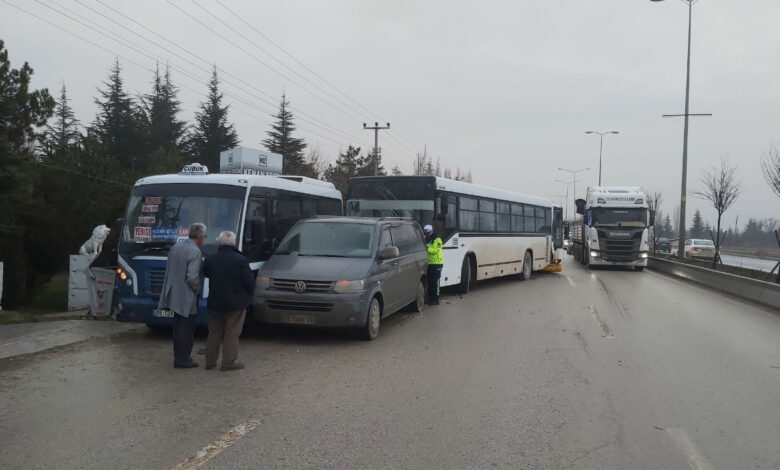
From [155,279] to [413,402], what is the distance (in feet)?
16.4

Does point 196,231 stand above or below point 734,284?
above

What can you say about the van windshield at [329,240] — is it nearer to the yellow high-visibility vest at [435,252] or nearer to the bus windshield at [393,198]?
the yellow high-visibility vest at [435,252]

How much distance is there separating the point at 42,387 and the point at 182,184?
4.12 metres

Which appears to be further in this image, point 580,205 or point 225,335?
point 580,205

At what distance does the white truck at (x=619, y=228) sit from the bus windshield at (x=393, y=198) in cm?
1452

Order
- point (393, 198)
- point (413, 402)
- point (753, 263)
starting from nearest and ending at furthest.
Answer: point (413, 402) → point (393, 198) → point (753, 263)

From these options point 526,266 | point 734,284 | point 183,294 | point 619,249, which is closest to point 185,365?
point 183,294

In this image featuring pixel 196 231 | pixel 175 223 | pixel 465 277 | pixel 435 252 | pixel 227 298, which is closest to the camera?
pixel 227 298

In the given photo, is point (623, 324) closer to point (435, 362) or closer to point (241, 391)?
point (435, 362)

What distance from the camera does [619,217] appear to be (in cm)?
2639

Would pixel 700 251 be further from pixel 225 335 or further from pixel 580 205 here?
pixel 225 335

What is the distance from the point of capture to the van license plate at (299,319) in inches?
342

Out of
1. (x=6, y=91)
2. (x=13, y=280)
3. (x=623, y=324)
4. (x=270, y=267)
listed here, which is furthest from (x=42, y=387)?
(x=13, y=280)

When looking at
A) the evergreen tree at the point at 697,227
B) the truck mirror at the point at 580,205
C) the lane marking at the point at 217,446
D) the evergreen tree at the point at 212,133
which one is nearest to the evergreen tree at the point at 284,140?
the evergreen tree at the point at 212,133
